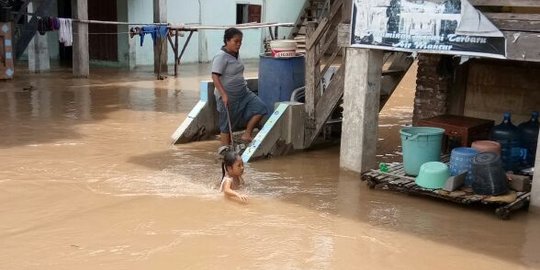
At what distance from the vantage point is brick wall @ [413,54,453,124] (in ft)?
27.3

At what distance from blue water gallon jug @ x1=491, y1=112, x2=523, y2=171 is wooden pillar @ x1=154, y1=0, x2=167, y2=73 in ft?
36.5

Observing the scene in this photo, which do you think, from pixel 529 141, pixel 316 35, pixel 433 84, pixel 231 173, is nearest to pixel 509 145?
pixel 529 141

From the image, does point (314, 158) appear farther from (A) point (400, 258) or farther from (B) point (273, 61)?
(A) point (400, 258)

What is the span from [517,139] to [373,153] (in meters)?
1.64

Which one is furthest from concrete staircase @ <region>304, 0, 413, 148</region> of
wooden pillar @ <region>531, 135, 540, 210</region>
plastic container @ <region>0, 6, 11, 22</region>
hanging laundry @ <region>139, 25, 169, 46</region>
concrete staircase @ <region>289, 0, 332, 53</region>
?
concrete staircase @ <region>289, 0, 332, 53</region>

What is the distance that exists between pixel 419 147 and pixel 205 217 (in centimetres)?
246

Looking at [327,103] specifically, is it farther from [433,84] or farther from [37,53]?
[37,53]

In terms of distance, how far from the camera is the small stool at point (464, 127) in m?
7.11

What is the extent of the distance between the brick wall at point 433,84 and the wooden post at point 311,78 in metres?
1.56

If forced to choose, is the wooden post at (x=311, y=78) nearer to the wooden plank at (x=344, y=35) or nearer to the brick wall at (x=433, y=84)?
the wooden plank at (x=344, y=35)

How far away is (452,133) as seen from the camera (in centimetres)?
721

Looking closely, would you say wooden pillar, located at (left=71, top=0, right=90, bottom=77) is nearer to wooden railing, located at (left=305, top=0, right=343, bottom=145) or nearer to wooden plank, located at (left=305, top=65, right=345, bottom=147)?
wooden railing, located at (left=305, top=0, right=343, bottom=145)

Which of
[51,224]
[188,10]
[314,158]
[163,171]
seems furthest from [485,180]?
[188,10]

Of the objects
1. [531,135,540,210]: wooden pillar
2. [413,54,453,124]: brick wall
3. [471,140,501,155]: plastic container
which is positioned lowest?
[531,135,540,210]: wooden pillar
